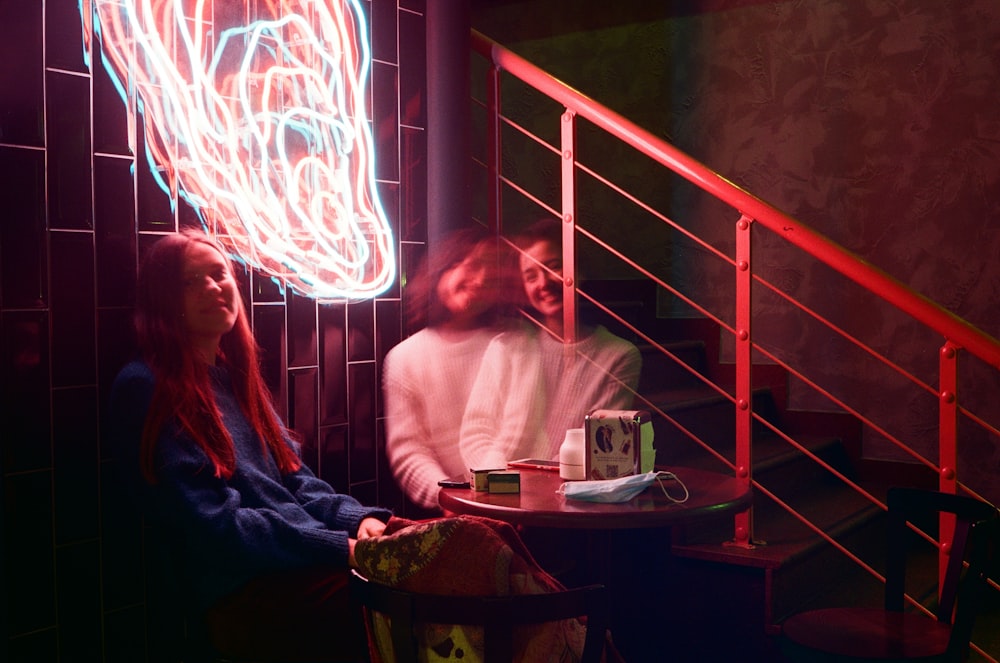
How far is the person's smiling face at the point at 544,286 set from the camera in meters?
3.51

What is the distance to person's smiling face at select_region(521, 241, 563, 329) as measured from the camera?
3.51m

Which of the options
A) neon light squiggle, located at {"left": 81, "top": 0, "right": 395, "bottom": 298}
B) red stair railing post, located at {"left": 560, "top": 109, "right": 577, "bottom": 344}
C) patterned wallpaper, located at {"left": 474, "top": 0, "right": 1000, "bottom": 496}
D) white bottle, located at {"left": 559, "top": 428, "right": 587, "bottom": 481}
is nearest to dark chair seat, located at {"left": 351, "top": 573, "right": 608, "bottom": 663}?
white bottle, located at {"left": 559, "top": 428, "right": 587, "bottom": 481}

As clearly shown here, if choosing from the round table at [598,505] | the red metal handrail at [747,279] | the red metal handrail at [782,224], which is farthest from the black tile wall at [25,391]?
the red metal handrail at [782,224]

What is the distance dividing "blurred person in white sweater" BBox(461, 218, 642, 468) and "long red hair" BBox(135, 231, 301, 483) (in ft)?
2.85

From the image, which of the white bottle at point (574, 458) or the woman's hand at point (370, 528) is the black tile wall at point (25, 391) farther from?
the white bottle at point (574, 458)

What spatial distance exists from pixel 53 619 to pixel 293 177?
1.29 metres

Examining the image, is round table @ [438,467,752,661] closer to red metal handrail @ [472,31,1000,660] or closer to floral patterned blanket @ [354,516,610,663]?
red metal handrail @ [472,31,1000,660]

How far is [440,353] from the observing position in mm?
3332

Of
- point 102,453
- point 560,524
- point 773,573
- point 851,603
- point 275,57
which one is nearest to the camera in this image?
point 560,524

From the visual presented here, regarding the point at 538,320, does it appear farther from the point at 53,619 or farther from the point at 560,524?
the point at 53,619

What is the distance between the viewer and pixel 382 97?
→ 10.6ft

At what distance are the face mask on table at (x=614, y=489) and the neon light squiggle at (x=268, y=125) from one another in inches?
40.2

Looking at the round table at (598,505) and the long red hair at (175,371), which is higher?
the long red hair at (175,371)

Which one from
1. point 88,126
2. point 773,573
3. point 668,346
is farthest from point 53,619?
point 668,346
